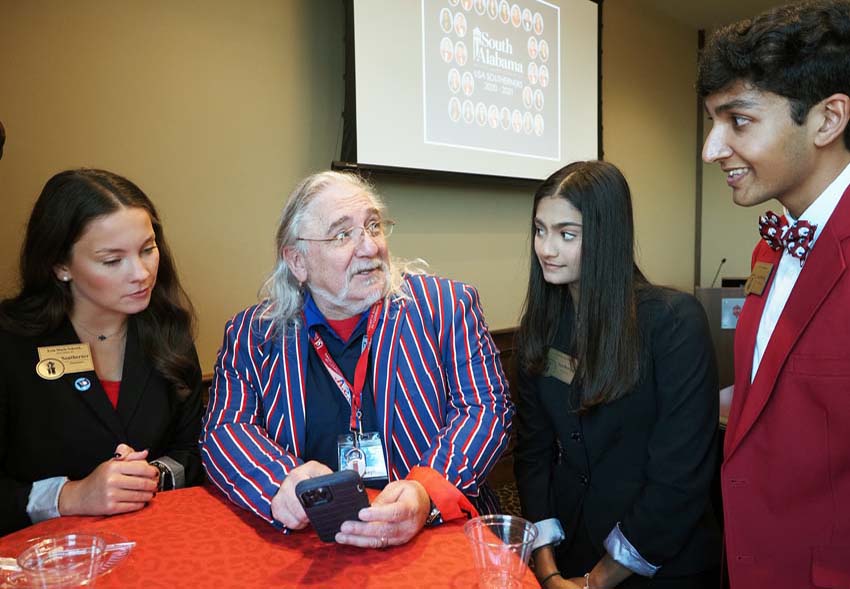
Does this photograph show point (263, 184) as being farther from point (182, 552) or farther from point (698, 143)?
point (698, 143)

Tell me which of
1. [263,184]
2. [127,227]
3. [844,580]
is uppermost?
[263,184]

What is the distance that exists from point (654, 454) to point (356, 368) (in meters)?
0.88

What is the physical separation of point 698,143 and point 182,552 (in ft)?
21.1

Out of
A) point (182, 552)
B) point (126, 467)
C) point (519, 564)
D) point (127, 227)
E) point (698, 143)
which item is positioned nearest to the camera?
point (519, 564)

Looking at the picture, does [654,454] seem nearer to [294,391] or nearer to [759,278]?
[759,278]

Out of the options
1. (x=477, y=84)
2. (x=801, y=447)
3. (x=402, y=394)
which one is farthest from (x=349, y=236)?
(x=477, y=84)

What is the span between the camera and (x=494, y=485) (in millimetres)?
3832

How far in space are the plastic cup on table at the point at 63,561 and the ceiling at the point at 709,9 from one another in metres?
5.82

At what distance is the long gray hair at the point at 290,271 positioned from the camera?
1762mm

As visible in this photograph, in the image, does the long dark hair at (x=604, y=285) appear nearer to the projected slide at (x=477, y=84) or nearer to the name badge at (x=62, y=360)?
the name badge at (x=62, y=360)

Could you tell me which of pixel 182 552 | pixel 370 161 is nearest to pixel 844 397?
pixel 182 552

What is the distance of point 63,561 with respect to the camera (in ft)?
3.48

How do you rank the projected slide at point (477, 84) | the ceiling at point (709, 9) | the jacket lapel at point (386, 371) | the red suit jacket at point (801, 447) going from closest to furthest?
the red suit jacket at point (801, 447)
the jacket lapel at point (386, 371)
the projected slide at point (477, 84)
the ceiling at point (709, 9)

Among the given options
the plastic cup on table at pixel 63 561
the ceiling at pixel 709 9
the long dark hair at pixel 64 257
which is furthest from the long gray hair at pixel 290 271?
the ceiling at pixel 709 9
